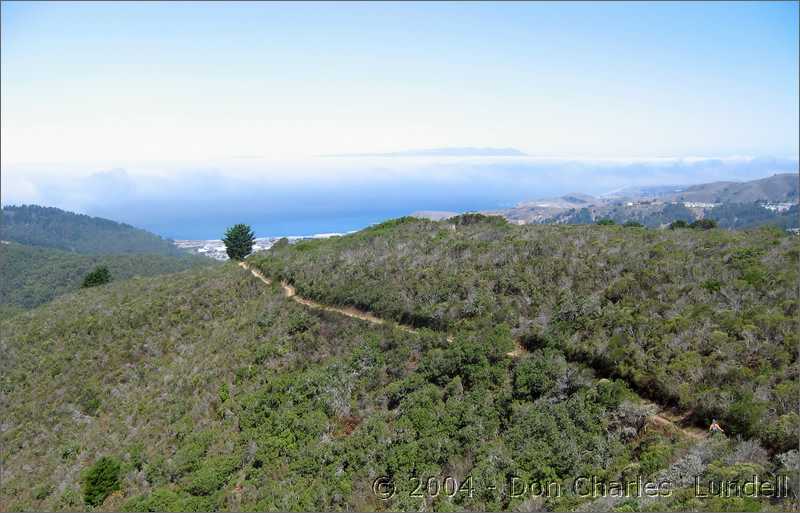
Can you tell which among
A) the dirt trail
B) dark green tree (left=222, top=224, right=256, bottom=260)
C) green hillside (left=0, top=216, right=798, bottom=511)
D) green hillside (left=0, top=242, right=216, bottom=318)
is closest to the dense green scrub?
green hillside (left=0, top=216, right=798, bottom=511)

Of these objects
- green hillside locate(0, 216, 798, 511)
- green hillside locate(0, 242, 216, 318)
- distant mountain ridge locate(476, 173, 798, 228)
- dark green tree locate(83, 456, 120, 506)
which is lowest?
green hillside locate(0, 242, 216, 318)

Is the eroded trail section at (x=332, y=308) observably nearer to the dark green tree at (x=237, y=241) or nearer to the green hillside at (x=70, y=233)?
the dark green tree at (x=237, y=241)

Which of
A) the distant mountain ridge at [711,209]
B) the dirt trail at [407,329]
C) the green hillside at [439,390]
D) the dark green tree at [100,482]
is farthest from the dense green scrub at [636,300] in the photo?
the distant mountain ridge at [711,209]

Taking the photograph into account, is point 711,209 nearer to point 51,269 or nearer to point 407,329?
point 407,329

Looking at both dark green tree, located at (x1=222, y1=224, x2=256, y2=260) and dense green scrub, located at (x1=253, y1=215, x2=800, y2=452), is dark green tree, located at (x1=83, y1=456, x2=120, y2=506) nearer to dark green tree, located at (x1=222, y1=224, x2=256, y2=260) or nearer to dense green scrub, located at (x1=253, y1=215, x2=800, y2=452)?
dense green scrub, located at (x1=253, y1=215, x2=800, y2=452)

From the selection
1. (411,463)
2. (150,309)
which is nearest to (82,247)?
(150,309)

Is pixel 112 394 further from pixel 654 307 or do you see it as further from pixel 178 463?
pixel 654 307
